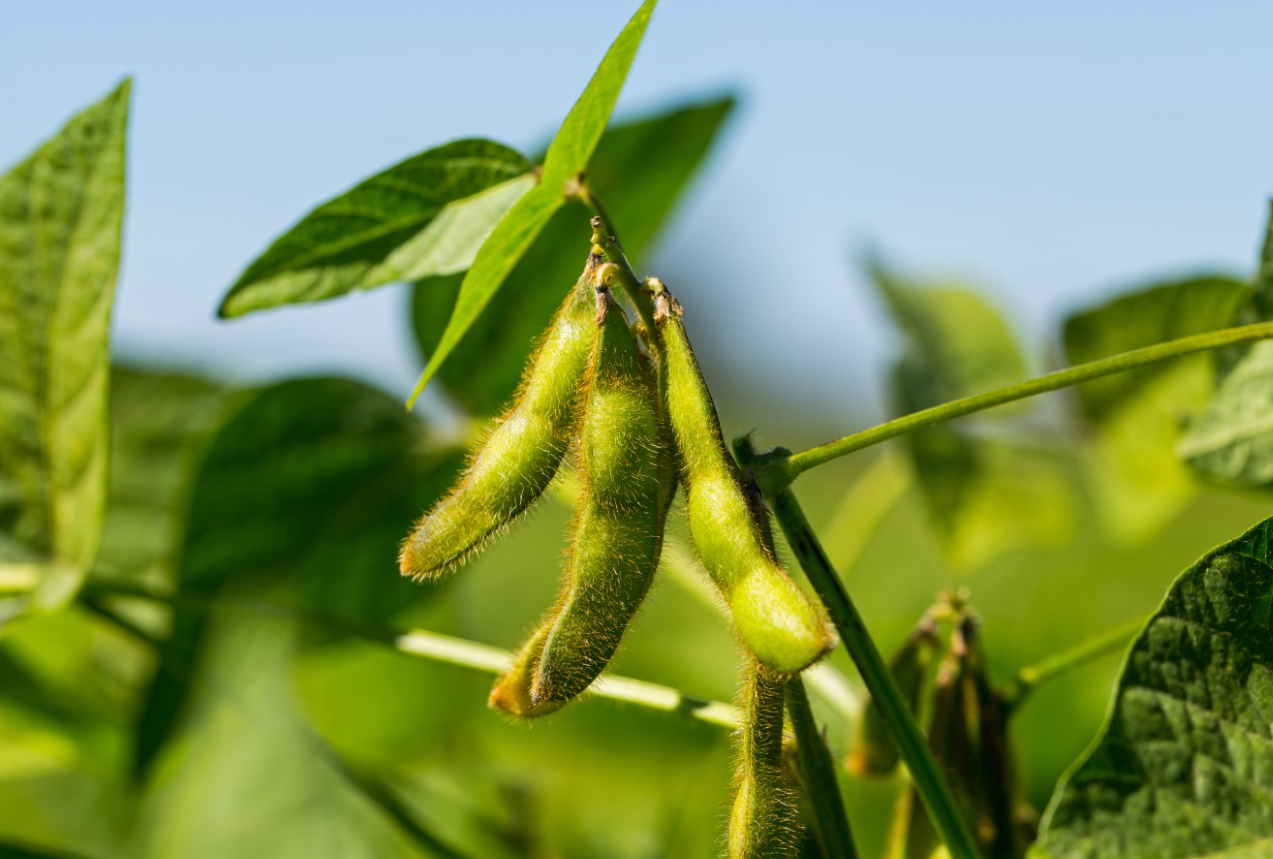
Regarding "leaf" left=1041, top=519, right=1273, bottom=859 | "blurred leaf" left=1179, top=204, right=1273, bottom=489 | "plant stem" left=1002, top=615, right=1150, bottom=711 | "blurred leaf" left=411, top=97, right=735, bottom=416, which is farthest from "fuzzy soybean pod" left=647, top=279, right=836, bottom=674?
"blurred leaf" left=411, top=97, right=735, bottom=416

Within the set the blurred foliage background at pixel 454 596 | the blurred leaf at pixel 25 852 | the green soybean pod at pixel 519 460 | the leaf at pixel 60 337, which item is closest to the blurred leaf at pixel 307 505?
the blurred foliage background at pixel 454 596

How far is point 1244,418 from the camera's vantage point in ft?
5.85

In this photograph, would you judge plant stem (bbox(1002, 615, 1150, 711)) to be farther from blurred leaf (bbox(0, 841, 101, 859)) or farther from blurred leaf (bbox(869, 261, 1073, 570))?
blurred leaf (bbox(0, 841, 101, 859))

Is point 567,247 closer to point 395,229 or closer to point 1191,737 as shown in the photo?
point 395,229

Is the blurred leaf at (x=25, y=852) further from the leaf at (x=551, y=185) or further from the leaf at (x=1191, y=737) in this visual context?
the leaf at (x=1191, y=737)

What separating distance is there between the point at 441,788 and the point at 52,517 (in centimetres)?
114

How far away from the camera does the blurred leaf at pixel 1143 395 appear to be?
245cm

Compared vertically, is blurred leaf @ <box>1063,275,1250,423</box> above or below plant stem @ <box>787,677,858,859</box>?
above

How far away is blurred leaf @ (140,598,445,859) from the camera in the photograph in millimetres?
3064

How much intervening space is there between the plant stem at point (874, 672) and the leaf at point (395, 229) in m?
0.52

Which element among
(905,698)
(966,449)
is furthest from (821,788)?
(966,449)

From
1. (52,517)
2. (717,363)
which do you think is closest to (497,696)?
(52,517)

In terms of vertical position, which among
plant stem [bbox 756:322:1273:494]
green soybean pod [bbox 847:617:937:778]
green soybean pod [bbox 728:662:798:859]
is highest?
plant stem [bbox 756:322:1273:494]

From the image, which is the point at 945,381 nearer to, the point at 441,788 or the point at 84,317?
the point at 441,788
